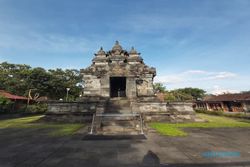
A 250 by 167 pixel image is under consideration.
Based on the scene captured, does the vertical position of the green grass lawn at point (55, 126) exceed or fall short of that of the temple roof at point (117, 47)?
it falls short

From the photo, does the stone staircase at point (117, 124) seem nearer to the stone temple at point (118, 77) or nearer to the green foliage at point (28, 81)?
the stone temple at point (118, 77)

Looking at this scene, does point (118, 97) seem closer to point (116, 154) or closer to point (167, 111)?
point (167, 111)

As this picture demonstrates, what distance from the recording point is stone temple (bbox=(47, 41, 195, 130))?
13.4 meters

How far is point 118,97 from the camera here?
59.9 ft

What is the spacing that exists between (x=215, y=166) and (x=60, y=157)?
5.08 m

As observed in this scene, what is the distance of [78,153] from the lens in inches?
212

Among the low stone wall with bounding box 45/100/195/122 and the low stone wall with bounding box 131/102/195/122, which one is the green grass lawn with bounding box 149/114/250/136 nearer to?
the low stone wall with bounding box 131/102/195/122

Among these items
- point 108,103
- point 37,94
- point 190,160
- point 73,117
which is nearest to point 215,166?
point 190,160

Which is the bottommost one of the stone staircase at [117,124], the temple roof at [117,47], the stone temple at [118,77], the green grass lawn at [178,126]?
the green grass lawn at [178,126]

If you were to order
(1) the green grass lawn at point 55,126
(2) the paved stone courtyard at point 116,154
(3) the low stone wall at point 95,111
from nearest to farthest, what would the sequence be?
(2) the paved stone courtyard at point 116,154, (1) the green grass lawn at point 55,126, (3) the low stone wall at point 95,111

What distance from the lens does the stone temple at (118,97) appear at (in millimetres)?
13379

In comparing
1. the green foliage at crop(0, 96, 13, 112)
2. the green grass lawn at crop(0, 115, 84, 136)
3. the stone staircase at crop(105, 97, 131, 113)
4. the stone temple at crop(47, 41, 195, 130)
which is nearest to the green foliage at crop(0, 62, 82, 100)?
the green foliage at crop(0, 96, 13, 112)

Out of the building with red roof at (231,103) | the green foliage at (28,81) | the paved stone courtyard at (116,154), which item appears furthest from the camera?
the green foliage at (28,81)

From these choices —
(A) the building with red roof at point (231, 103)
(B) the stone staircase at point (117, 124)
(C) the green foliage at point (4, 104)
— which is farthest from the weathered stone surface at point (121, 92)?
(A) the building with red roof at point (231, 103)
